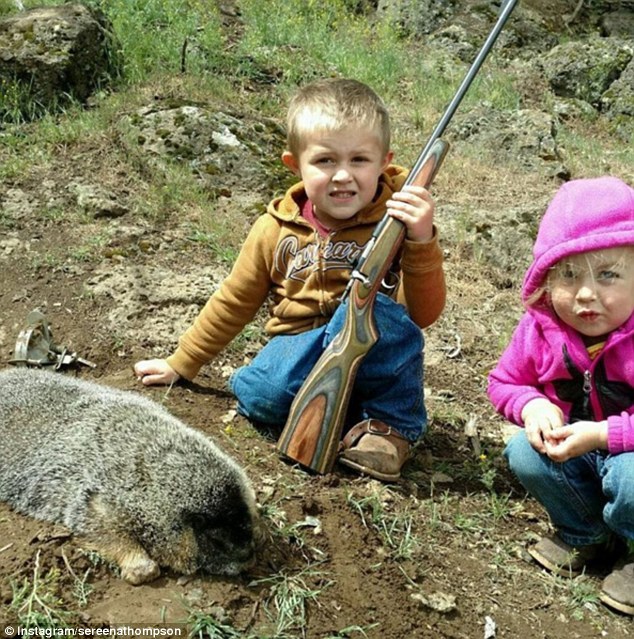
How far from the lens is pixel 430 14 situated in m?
13.8

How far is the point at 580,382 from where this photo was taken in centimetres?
340

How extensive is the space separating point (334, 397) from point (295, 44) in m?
7.93

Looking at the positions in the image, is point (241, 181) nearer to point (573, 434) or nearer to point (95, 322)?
point (95, 322)

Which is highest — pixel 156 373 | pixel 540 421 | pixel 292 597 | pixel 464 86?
pixel 464 86

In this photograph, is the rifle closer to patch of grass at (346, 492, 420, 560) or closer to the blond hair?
patch of grass at (346, 492, 420, 560)

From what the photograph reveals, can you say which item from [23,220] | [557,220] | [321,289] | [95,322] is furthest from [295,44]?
[557,220]

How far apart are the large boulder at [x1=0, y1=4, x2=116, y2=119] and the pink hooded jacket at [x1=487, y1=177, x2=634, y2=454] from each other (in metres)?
5.69

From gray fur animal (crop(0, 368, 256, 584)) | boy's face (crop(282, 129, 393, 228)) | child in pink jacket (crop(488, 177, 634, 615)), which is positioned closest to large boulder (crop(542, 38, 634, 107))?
boy's face (crop(282, 129, 393, 228))

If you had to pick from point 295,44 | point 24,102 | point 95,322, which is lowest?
point 95,322

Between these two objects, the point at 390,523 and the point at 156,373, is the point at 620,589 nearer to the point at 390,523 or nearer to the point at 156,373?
the point at 390,523

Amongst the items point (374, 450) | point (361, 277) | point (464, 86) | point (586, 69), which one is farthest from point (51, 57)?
point (586, 69)

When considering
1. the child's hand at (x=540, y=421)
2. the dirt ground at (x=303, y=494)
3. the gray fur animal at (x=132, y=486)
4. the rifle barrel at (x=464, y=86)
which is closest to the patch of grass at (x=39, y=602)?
the dirt ground at (x=303, y=494)

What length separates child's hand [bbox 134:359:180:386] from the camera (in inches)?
168

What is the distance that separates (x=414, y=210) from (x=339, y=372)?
0.83m
